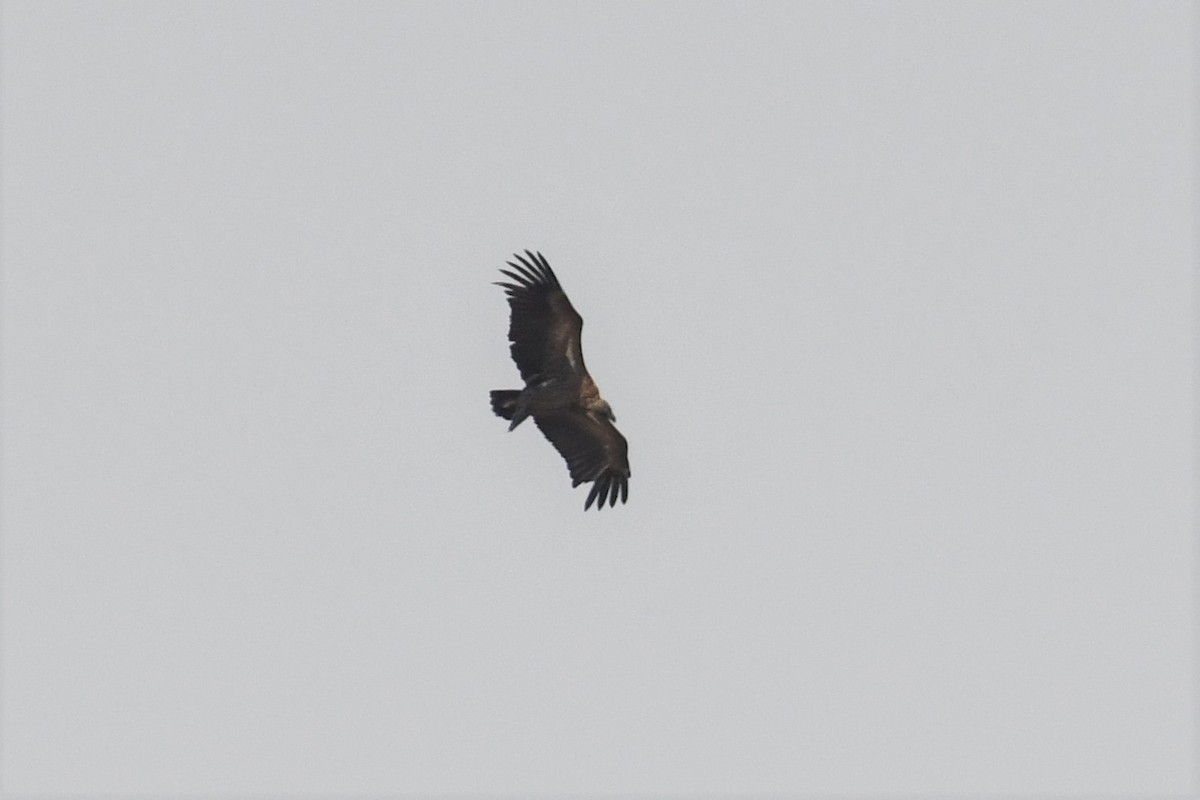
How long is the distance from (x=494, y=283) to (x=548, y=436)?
11.6 ft

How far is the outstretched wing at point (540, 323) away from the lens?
53.2 metres

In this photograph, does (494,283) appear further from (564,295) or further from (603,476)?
(603,476)

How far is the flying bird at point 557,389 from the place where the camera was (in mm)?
53281

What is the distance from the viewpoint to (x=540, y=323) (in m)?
53.5

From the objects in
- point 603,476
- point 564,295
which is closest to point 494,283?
point 564,295

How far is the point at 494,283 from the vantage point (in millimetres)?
53219

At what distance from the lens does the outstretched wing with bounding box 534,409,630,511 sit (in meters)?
55.3

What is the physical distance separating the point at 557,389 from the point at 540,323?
1.30m

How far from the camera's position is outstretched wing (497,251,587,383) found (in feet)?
174

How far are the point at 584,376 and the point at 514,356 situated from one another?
1.22m

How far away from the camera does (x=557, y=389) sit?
54.2m

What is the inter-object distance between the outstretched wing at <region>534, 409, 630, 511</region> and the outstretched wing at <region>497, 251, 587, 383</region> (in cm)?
148

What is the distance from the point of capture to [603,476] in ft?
184

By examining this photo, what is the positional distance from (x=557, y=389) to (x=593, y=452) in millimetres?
2039
